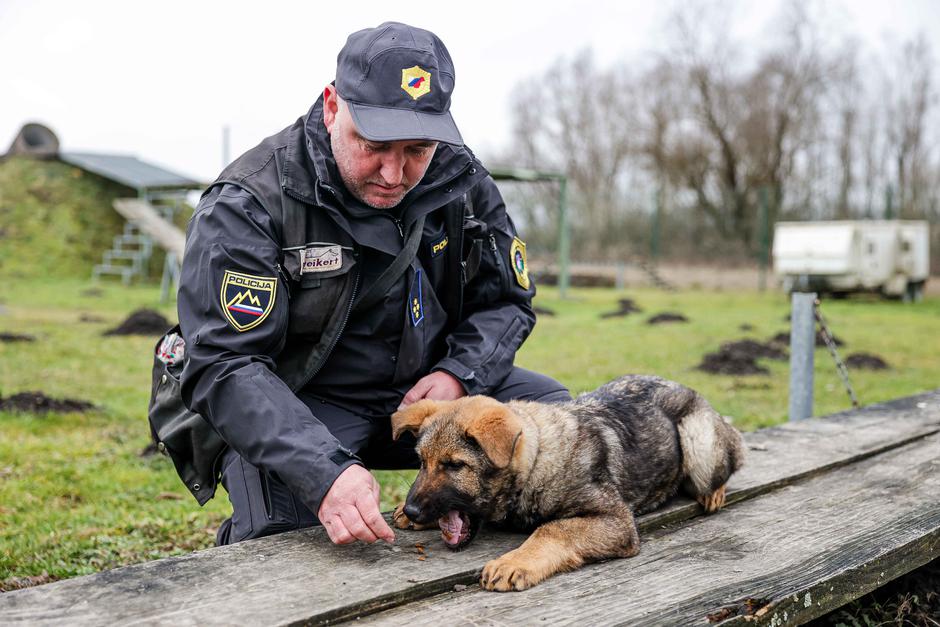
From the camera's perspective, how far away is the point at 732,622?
110 inches

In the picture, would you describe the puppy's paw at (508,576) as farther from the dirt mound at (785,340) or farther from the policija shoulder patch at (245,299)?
the dirt mound at (785,340)

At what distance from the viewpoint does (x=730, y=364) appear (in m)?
12.3

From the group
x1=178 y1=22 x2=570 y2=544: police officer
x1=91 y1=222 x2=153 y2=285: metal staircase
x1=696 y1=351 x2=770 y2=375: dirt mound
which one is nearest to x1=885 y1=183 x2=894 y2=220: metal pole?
x1=696 y1=351 x2=770 y2=375: dirt mound

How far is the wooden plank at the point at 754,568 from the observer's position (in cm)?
279

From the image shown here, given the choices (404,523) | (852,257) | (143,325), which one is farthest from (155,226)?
(404,523)

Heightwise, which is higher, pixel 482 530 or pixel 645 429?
pixel 645 429

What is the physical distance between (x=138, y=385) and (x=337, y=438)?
24.0 ft

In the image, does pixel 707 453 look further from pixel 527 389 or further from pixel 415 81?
pixel 415 81

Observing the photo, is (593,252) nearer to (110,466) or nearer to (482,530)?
(110,466)

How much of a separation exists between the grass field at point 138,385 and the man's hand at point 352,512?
7.65 ft

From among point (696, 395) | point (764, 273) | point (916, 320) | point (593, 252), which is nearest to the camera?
point (696, 395)

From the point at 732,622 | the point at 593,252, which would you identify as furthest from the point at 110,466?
the point at 593,252

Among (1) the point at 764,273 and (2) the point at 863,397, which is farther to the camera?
(1) the point at 764,273

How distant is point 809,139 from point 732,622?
128 ft
